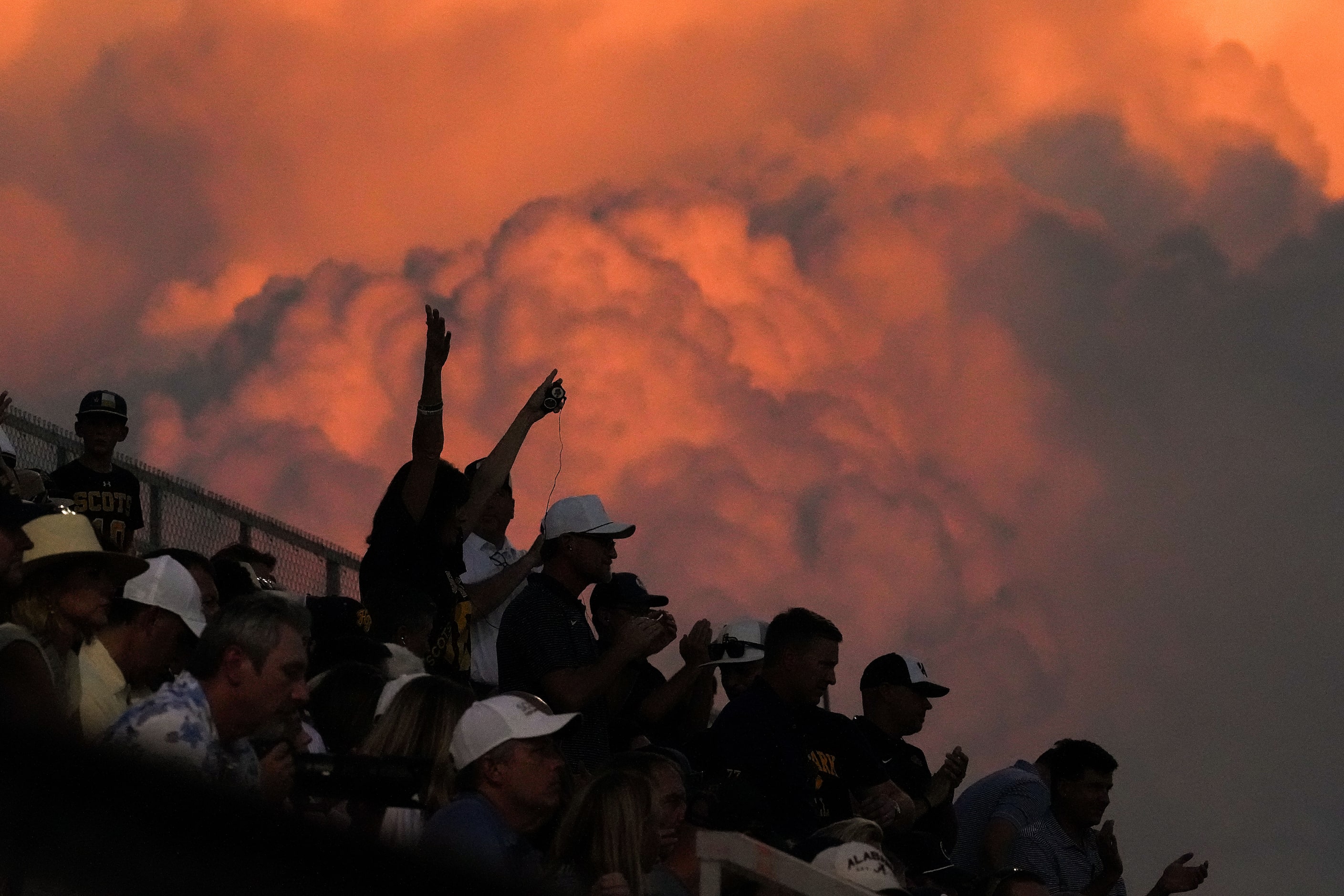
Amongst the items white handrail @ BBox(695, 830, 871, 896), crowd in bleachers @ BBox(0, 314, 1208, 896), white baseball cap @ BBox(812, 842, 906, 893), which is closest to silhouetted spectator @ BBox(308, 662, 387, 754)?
crowd in bleachers @ BBox(0, 314, 1208, 896)

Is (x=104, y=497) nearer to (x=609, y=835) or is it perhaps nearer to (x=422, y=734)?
(x=422, y=734)

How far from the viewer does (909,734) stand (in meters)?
10.3

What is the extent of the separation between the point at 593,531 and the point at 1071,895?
314 cm

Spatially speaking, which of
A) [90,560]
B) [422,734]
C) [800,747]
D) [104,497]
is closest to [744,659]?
[800,747]

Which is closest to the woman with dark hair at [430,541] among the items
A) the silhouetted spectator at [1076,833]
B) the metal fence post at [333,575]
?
the silhouetted spectator at [1076,833]

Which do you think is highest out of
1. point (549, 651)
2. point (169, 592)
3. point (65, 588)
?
point (549, 651)

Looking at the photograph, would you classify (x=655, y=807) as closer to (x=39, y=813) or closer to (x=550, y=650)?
(x=550, y=650)

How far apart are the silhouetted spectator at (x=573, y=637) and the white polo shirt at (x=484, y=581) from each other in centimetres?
86

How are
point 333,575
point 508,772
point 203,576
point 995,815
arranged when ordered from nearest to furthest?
point 508,772, point 203,576, point 995,815, point 333,575

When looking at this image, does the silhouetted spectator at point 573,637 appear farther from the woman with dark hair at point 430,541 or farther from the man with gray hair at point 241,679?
the man with gray hair at point 241,679

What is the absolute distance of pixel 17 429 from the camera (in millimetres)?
11992

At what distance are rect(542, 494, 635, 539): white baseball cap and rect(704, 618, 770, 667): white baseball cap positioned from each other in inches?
60.9

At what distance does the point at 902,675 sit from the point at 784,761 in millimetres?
1997

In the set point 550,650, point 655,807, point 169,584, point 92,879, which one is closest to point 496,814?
point 655,807
